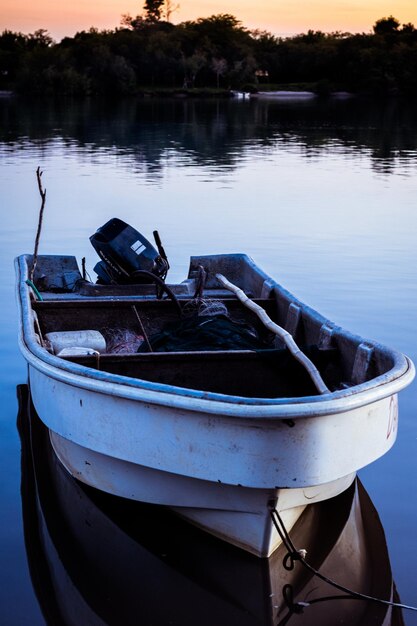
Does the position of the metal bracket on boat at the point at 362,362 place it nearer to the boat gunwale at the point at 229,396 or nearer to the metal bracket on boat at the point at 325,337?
the boat gunwale at the point at 229,396

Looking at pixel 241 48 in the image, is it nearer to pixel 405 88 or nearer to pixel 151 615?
pixel 405 88

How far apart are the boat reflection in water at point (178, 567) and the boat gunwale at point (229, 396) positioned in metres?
0.87

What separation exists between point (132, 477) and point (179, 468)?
0.45 metres

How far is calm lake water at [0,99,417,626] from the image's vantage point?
5.59m

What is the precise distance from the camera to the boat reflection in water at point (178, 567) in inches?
169

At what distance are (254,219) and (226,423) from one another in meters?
11.6

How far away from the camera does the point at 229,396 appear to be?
4070mm

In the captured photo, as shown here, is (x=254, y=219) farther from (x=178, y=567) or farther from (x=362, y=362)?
(x=178, y=567)

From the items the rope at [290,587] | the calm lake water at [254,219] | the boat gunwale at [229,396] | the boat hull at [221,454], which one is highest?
the boat gunwale at [229,396]

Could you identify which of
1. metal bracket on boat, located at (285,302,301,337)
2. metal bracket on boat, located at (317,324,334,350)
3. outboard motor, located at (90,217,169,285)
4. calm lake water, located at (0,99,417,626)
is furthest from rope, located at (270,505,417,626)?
outboard motor, located at (90,217,169,285)

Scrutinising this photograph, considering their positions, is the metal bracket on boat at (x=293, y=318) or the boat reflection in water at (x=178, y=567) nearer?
the boat reflection in water at (x=178, y=567)

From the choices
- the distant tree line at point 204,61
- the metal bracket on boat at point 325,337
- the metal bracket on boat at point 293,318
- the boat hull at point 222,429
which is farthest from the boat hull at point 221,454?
the distant tree line at point 204,61

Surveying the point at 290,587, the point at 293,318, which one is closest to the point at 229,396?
the point at 290,587

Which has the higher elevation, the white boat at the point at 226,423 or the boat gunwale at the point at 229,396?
the boat gunwale at the point at 229,396
